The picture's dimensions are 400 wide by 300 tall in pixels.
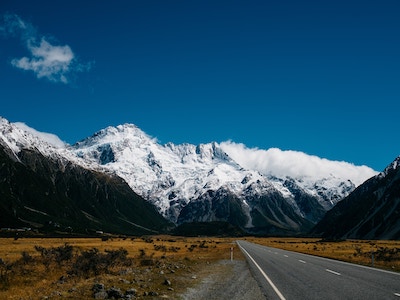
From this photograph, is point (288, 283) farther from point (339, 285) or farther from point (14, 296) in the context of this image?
point (14, 296)

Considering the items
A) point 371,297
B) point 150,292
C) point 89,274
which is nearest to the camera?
point 371,297

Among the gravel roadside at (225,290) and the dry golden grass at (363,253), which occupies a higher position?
the dry golden grass at (363,253)

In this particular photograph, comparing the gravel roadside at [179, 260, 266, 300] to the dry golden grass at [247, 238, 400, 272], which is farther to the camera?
the dry golden grass at [247, 238, 400, 272]

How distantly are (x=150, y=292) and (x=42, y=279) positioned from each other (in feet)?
26.5

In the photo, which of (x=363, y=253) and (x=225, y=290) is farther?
(x=363, y=253)

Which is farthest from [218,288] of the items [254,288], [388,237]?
[388,237]

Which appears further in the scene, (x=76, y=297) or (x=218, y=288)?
(x=218, y=288)

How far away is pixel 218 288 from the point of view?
20297 mm

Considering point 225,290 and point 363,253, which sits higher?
point 363,253

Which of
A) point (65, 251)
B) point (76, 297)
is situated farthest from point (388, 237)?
point (76, 297)

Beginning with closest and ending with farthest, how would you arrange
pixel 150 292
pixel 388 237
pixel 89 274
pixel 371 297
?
pixel 371 297
pixel 150 292
pixel 89 274
pixel 388 237

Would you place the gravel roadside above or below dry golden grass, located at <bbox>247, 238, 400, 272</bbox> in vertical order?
below

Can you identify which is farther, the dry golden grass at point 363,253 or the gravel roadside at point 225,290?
the dry golden grass at point 363,253

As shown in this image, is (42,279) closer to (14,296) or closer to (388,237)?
(14,296)
